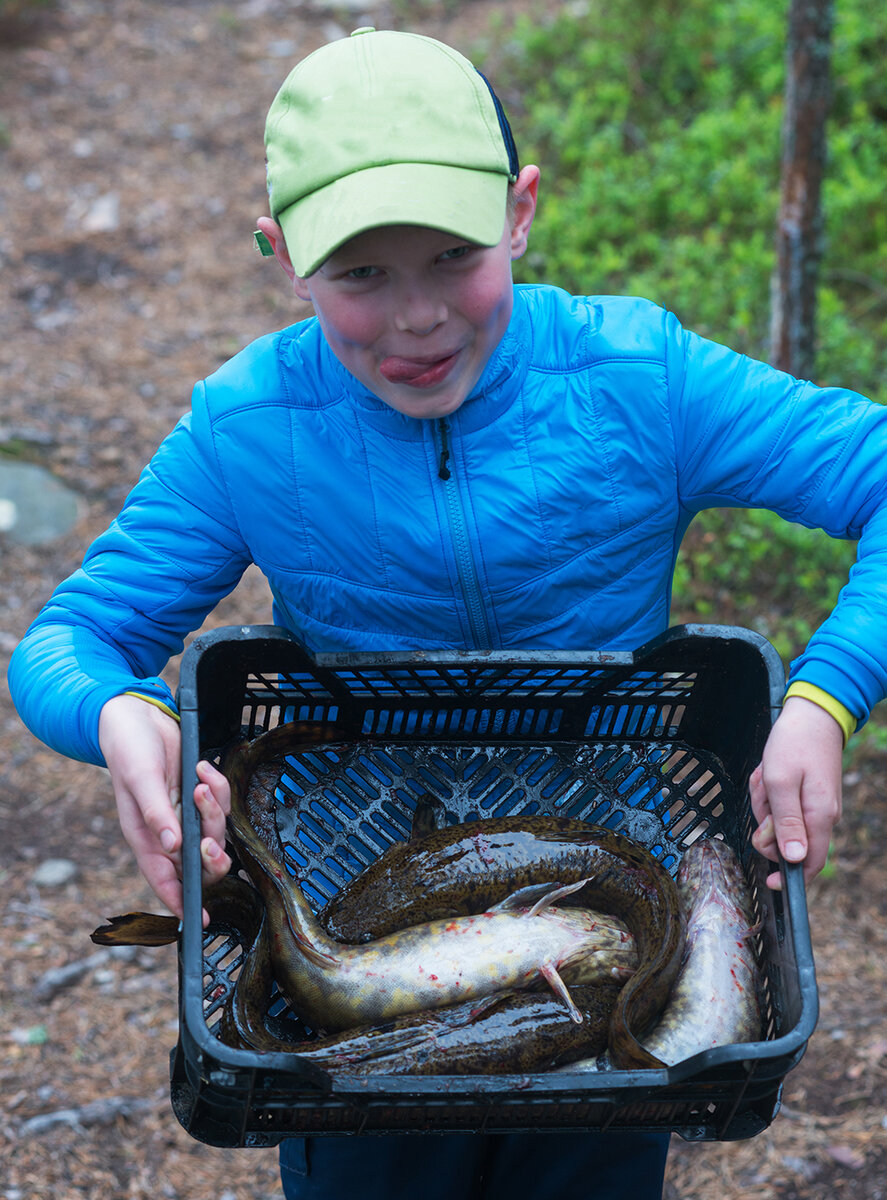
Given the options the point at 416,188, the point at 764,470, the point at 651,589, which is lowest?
the point at 651,589

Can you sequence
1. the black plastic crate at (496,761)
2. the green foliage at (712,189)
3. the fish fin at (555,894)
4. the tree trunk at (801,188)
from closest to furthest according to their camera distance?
the black plastic crate at (496,761) < the fish fin at (555,894) < the tree trunk at (801,188) < the green foliage at (712,189)

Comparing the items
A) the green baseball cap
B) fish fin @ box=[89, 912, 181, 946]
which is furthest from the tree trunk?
fish fin @ box=[89, 912, 181, 946]

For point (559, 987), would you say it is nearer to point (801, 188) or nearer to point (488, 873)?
point (488, 873)

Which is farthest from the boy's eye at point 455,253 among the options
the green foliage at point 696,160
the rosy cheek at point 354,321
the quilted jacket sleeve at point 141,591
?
the green foliage at point 696,160

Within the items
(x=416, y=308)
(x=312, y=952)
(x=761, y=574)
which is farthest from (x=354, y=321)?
(x=761, y=574)

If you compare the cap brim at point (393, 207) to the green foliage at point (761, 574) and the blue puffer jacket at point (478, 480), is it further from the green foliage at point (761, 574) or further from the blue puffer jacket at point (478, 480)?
the green foliage at point (761, 574)

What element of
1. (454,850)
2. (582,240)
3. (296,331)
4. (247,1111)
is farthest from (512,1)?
(247,1111)

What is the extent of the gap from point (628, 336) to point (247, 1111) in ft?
4.98

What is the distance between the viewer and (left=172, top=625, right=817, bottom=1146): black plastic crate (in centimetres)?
171

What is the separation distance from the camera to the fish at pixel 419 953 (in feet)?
6.76

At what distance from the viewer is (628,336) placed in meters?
2.28

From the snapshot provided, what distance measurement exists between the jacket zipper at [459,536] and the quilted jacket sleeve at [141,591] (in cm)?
44

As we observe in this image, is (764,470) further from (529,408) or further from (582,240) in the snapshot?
(582,240)

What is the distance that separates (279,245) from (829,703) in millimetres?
1225
